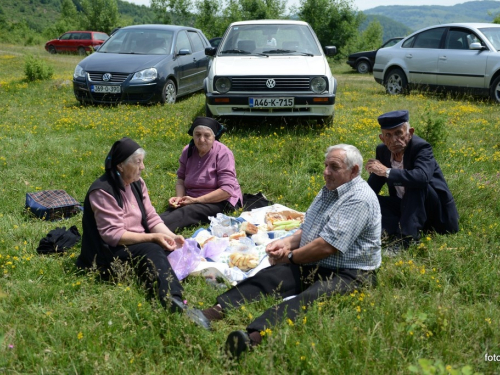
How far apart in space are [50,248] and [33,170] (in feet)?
9.04

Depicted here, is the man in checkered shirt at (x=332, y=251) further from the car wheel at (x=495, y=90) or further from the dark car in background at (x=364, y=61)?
the dark car in background at (x=364, y=61)

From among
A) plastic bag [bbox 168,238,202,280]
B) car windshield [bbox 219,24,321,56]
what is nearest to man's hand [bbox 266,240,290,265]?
plastic bag [bbox 168,238,202,280]

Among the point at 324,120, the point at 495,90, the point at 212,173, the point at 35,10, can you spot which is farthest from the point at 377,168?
the point at 35,10

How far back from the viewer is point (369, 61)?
23016 mm

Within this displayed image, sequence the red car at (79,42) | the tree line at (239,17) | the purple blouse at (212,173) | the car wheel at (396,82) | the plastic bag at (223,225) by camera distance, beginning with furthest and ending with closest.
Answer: the tree line at (239,17), the red car at (79,42), the car wheel at (396,82), the purple blouse at (212,173), the plastic bag at (223,225)

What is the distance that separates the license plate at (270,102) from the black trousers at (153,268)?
4.56 metres

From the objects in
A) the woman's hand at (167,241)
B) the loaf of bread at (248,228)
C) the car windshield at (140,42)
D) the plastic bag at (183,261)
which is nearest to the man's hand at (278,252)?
the plastic bag at (183,261)

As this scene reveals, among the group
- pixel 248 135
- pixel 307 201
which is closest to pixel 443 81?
pixel 248 135

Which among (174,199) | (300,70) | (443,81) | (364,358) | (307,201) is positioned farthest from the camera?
(443,81)

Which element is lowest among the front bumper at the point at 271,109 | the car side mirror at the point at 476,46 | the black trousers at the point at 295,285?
the black trousers at the point at 295,285

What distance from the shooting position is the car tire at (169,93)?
36.2ft

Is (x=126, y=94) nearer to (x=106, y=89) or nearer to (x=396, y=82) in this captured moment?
(x=106, y=89)

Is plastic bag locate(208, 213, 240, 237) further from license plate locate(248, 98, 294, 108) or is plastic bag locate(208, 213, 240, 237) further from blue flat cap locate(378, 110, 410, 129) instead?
license plate locate(248, 98, 294, 108)

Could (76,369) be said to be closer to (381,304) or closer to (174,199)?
(381,304)
